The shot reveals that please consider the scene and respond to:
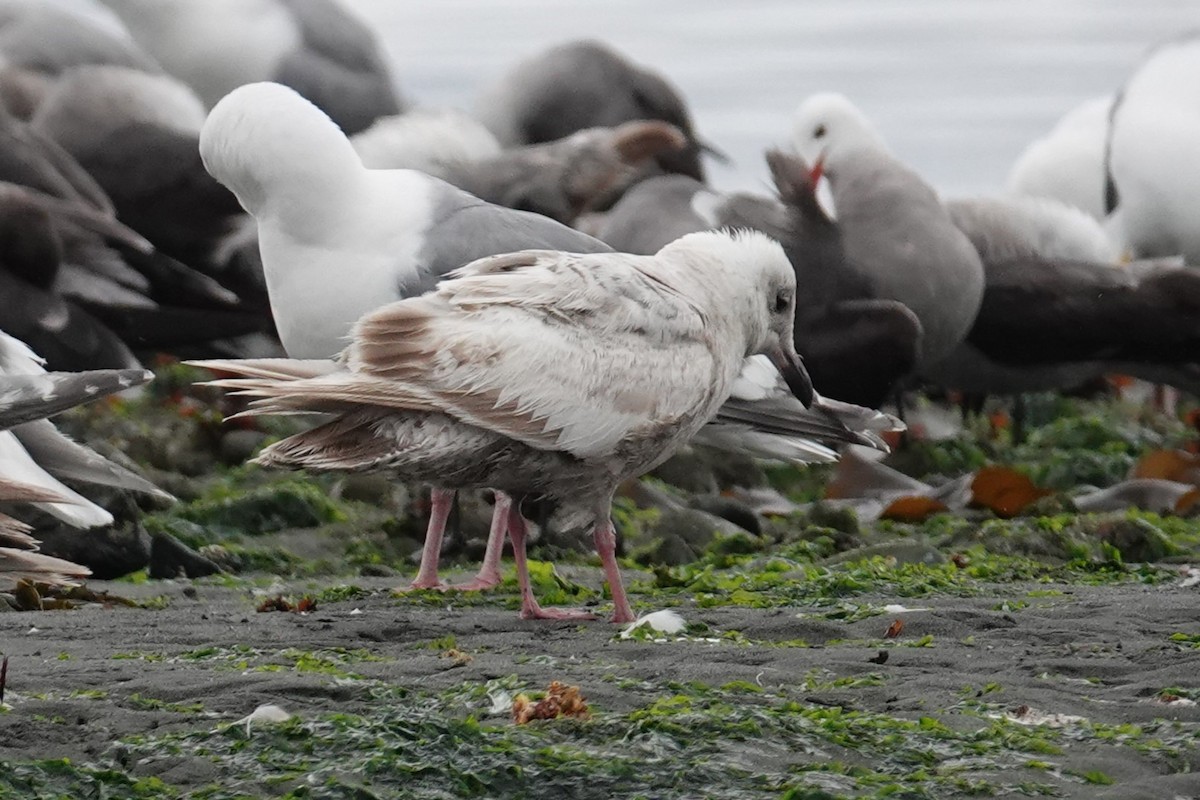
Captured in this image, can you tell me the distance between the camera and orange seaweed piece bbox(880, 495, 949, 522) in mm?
7652

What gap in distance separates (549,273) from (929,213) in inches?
245

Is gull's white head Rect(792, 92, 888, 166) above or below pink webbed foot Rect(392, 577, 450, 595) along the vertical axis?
above

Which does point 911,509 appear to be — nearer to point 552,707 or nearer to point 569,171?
point 552,707

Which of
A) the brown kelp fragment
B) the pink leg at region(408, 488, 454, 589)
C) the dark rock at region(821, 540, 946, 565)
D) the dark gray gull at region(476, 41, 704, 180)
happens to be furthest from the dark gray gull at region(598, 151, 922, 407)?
the brown kelp fragment

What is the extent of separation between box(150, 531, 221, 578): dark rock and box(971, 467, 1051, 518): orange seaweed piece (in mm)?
2933

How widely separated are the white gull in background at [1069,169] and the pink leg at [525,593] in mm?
12011

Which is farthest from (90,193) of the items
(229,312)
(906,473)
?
(906,473)

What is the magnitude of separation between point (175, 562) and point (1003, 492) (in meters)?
3.14

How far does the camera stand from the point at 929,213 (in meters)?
10.7

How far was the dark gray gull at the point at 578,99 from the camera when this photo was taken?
1584 centimetres

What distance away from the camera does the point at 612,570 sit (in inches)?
193

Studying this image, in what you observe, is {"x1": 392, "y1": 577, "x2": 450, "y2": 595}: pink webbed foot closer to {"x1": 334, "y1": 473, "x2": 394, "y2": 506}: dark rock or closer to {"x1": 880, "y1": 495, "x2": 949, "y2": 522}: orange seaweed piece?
{"x1": 334, "y1": 473, "x2": 394, "y2": 506}: dark rock

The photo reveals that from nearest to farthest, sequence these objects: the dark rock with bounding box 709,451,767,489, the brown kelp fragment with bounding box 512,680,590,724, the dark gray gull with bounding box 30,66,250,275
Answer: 1. the brown kelp fragment with bounding box 512,680,590,724
2. the dark rock with bounding box 709,451,767,489
3. the dark gray gull with bounding box 30,66,250,275

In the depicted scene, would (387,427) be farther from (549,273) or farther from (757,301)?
(757,301)
